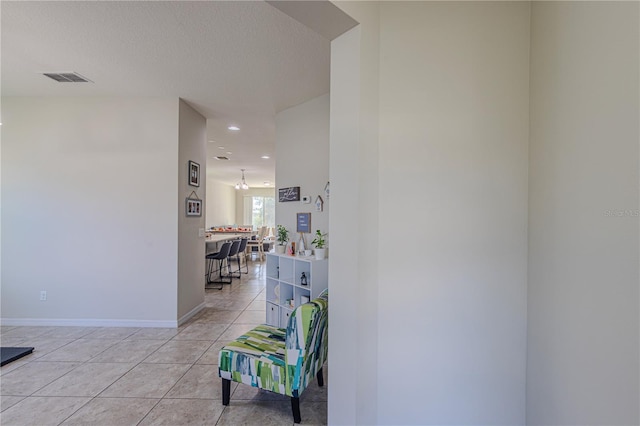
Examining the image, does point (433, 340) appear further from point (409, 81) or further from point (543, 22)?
point (543, 22)

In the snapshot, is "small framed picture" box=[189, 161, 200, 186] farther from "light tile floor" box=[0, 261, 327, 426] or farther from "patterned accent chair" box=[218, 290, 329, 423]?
"patterned accent chair" box=[218, 290, 329, 423]

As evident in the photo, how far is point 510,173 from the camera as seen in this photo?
5.06ft

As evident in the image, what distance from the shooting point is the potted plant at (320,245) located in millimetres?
3154

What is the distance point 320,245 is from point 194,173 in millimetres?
2147

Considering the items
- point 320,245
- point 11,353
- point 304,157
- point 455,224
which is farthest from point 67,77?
point 455,224

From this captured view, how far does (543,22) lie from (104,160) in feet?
14.4

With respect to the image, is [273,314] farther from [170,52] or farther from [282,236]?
[170,52]

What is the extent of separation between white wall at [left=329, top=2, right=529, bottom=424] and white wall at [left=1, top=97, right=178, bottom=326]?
9.74ft

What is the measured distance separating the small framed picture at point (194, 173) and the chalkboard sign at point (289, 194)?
1189mm

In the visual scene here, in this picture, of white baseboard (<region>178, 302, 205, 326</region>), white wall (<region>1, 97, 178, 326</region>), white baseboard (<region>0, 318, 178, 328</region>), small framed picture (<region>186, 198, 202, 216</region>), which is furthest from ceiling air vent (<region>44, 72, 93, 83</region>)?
white baseboard (<region>178, 302, 205, 326</region>)

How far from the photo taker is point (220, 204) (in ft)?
39.6

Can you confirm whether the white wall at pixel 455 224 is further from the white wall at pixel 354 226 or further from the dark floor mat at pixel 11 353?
the dark floor mat at pixel 11 353

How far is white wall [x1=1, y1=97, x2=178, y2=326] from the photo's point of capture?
11.8 feet

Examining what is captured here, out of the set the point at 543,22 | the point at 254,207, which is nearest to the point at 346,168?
the point at 543,22
